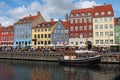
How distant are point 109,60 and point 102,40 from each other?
70.2 feet

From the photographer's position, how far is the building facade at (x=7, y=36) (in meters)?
90.1

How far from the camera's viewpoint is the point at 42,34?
8050 cm

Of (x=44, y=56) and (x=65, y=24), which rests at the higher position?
(x=65, y=24)

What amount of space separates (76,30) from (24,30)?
75.7ft

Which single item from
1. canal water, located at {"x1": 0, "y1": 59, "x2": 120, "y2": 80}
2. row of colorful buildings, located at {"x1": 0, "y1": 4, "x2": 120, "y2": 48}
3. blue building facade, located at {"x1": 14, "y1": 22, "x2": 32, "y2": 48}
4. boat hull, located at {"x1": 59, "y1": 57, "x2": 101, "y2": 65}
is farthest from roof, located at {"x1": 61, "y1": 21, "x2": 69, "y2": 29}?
canal water, located at {"x1": 0, "y1": 59, "x2": 120, "y2": 80}

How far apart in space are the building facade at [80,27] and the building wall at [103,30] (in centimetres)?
147

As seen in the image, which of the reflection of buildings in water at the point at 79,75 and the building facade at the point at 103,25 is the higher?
the building facade at the point at 103,25

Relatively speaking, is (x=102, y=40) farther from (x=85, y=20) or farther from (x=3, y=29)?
(x=3, y=29)

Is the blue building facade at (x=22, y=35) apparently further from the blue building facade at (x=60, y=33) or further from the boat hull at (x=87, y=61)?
the boat hull at (x=87, y=61)

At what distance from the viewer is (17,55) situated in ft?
209

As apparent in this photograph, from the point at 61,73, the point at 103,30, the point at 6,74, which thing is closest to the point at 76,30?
the point at 103,30

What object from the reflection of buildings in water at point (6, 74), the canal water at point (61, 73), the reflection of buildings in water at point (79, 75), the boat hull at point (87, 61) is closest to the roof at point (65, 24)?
the boat hull at point (87, 61)

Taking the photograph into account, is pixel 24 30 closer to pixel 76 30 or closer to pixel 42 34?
pixel 42 34

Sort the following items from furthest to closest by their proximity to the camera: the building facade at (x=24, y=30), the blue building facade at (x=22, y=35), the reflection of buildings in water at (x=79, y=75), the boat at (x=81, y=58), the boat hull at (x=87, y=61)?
the building facade at (x=24, y=30) → the blue building facade at (x=22, y=35) → the boat at (x=81, y=58) → the boat hull at (x=87, y=61) → the reflection of buildings in water at (x=79, y=75)
